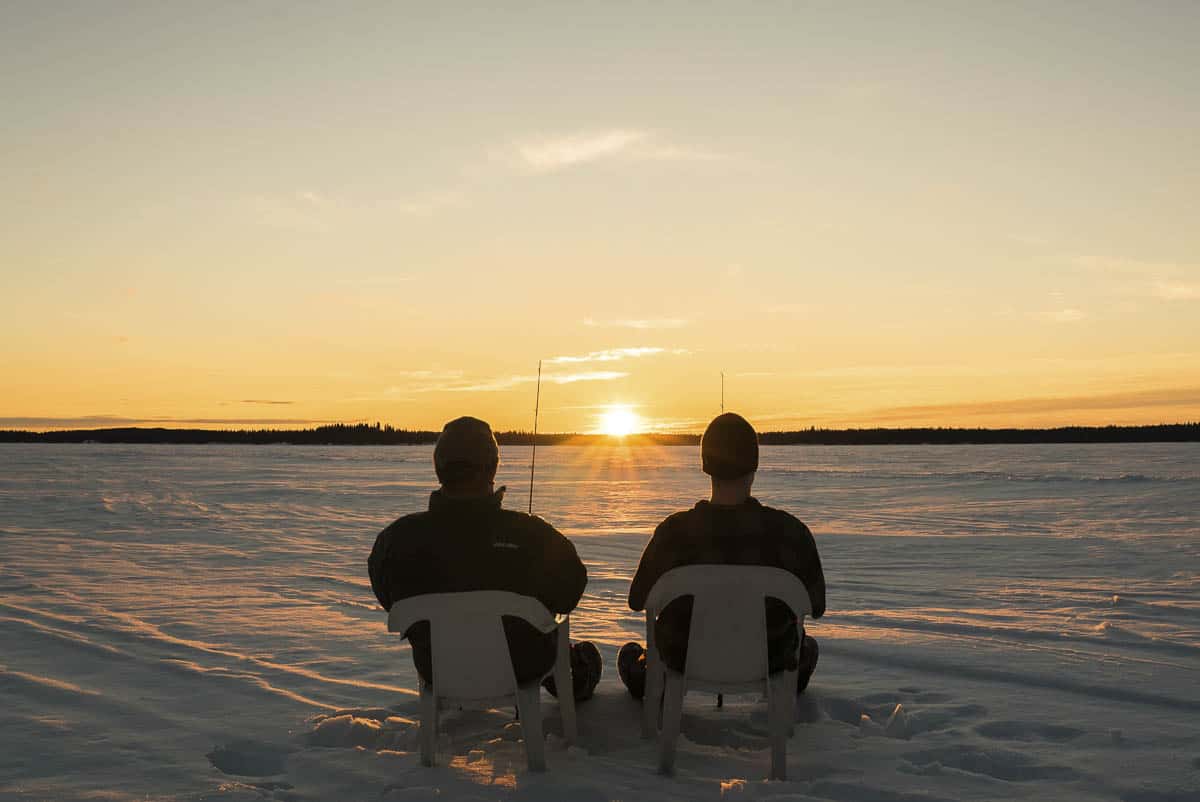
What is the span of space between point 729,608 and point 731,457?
2.03 feet

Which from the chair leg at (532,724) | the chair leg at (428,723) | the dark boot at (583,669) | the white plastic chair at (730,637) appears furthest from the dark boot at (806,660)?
the chair leg at (428,723)

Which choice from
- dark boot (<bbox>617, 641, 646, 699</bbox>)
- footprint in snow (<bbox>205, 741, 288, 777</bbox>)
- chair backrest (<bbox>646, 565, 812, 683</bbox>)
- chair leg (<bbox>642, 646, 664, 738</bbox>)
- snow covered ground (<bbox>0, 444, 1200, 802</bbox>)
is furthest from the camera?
dark boot (<bbox>617, 641, 646, 699</bbox>)

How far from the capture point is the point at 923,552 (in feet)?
38.4

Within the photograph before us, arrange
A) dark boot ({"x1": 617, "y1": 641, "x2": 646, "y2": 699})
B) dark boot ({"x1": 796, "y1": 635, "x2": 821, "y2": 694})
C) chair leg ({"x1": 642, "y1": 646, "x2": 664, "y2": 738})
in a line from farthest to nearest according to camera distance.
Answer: dark boot ({"x1": 617, "y1": 641, "x2": 646, "y2": 699})
dark boot ({"x1": 796, "y1": 635, "x2": 821, "y2": 694})
chair leg ({"x1": 642, "y1": 646, "x2": 664, "y2": 738})

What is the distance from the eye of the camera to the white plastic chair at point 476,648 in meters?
3.69

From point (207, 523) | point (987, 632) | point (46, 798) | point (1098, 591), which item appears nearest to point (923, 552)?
point (1098, 591)

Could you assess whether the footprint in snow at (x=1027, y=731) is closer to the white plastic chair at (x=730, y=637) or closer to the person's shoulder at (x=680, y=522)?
the white plastic chair at (x=730, y=637)

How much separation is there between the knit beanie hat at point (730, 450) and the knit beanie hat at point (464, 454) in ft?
2.87

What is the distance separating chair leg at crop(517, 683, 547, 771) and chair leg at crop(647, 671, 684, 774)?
20.3 inches

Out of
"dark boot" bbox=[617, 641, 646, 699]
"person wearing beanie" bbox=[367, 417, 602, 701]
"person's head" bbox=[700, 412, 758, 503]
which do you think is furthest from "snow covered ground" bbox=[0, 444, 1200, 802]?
"person's head" bbox=[700, 412, 758, 503]

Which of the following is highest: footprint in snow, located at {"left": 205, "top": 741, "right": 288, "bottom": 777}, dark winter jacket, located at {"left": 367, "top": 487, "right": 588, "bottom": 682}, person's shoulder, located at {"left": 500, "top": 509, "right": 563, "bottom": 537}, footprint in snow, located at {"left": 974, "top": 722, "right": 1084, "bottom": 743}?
person's shoulder, located at {"left": 500, "top": 509, "right": 563, "bottom": 537}

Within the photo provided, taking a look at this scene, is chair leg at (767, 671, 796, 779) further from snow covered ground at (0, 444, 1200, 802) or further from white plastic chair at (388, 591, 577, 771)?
white plastic chair at (388, 591, 577, 771)

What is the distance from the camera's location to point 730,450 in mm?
3721

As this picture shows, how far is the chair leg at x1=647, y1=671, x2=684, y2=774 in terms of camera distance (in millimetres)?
3859
